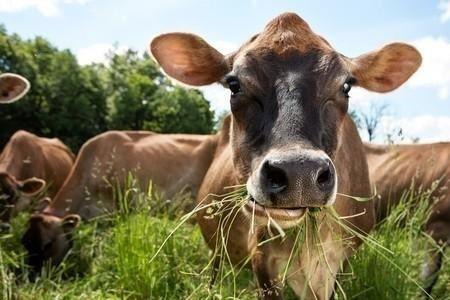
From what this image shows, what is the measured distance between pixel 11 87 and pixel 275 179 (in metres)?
5.17

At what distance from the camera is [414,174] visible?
822cm

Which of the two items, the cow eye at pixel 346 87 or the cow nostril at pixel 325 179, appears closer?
the cow nostril at pixel 325 179

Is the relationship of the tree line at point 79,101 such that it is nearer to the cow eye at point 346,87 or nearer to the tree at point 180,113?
the tree at point 180,113

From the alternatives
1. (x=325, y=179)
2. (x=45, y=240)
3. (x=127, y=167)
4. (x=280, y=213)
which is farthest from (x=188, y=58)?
(x=127, y=167)

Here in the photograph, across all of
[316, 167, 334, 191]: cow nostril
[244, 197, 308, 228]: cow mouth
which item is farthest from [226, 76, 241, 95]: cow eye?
Result: [316, 167, 334, 191]: cow nostril

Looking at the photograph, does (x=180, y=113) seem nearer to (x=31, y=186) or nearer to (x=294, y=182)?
(x=31, y=186)

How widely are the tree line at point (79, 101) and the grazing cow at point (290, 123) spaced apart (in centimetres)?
2197

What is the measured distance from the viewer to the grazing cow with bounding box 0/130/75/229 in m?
8.02

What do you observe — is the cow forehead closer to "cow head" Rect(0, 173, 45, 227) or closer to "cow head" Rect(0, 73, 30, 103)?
"cow head" Rect(0, 73, 30, 103)

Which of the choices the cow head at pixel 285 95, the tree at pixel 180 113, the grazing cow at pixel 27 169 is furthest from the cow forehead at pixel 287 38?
the tree at pixel 180 113

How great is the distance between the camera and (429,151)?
852cm

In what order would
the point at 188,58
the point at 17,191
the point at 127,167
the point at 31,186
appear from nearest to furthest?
1. the point at 188,58
2. the point at 17,191
3. the point at 31,186
4. the point at 127,167

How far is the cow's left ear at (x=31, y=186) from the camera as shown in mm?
8086

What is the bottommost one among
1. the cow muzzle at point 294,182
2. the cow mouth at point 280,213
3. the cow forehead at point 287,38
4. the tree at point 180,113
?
the tree at point 180,113
